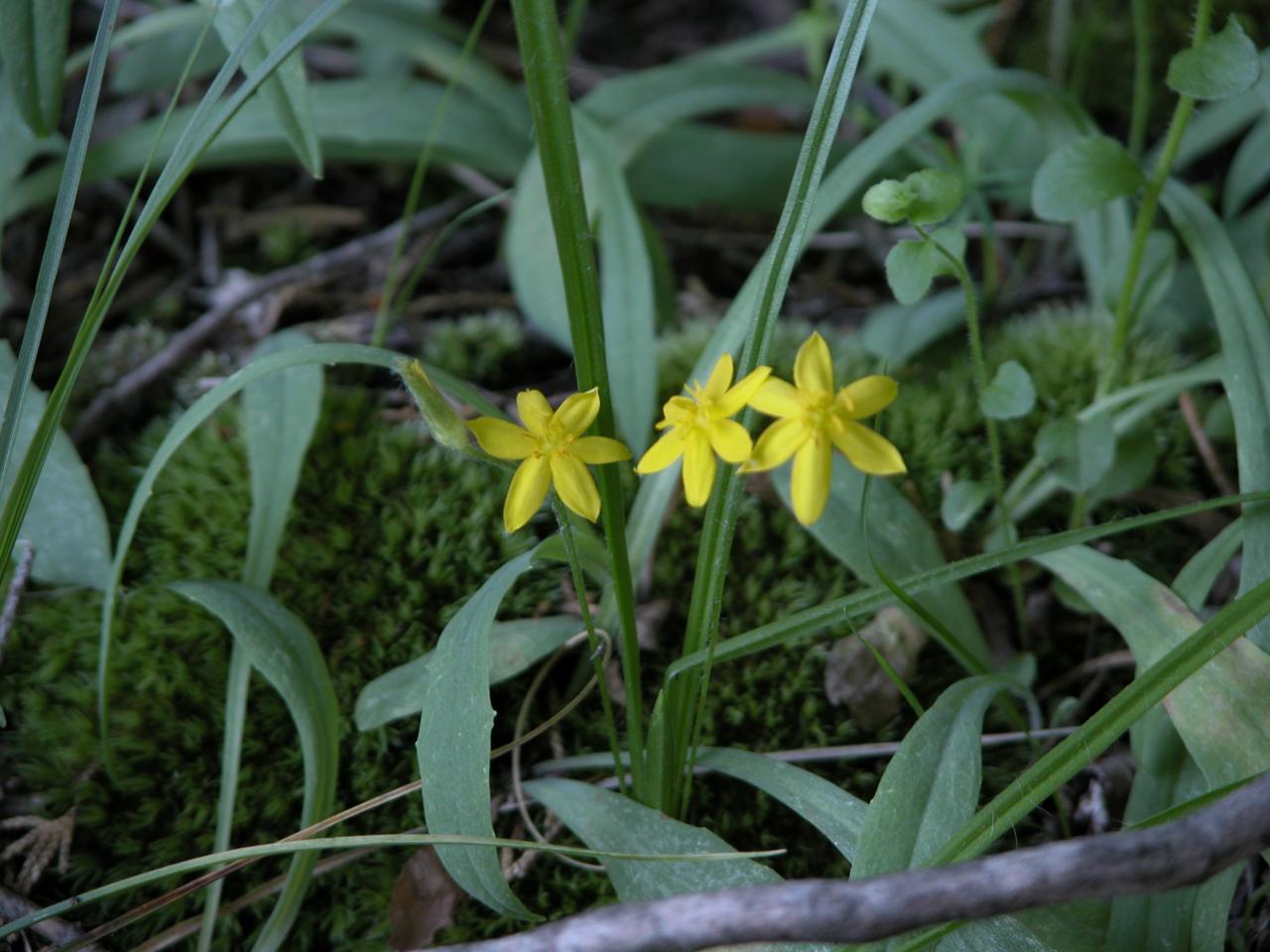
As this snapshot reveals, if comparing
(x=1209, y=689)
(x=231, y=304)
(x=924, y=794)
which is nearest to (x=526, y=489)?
(x=924, y=794)

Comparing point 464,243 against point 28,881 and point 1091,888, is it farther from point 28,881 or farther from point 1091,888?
point 1091,888

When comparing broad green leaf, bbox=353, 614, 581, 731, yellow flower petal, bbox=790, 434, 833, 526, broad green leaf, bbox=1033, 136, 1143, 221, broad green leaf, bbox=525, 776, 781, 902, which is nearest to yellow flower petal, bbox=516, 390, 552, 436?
yellow flower petal, bbox=790, 434, 833, 526

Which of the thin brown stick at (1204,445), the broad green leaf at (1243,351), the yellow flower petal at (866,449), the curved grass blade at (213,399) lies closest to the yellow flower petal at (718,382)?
the yellow flower petal at (866,449)

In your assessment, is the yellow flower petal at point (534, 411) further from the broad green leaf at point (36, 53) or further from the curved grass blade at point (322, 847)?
the broad green leaf at point (36, 53)

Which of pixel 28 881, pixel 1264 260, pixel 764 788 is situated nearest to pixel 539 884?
pixel 764 788

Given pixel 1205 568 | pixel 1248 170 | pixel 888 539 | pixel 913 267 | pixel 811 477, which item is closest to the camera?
pixel 811 477

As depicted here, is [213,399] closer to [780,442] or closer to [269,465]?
[269,465]
